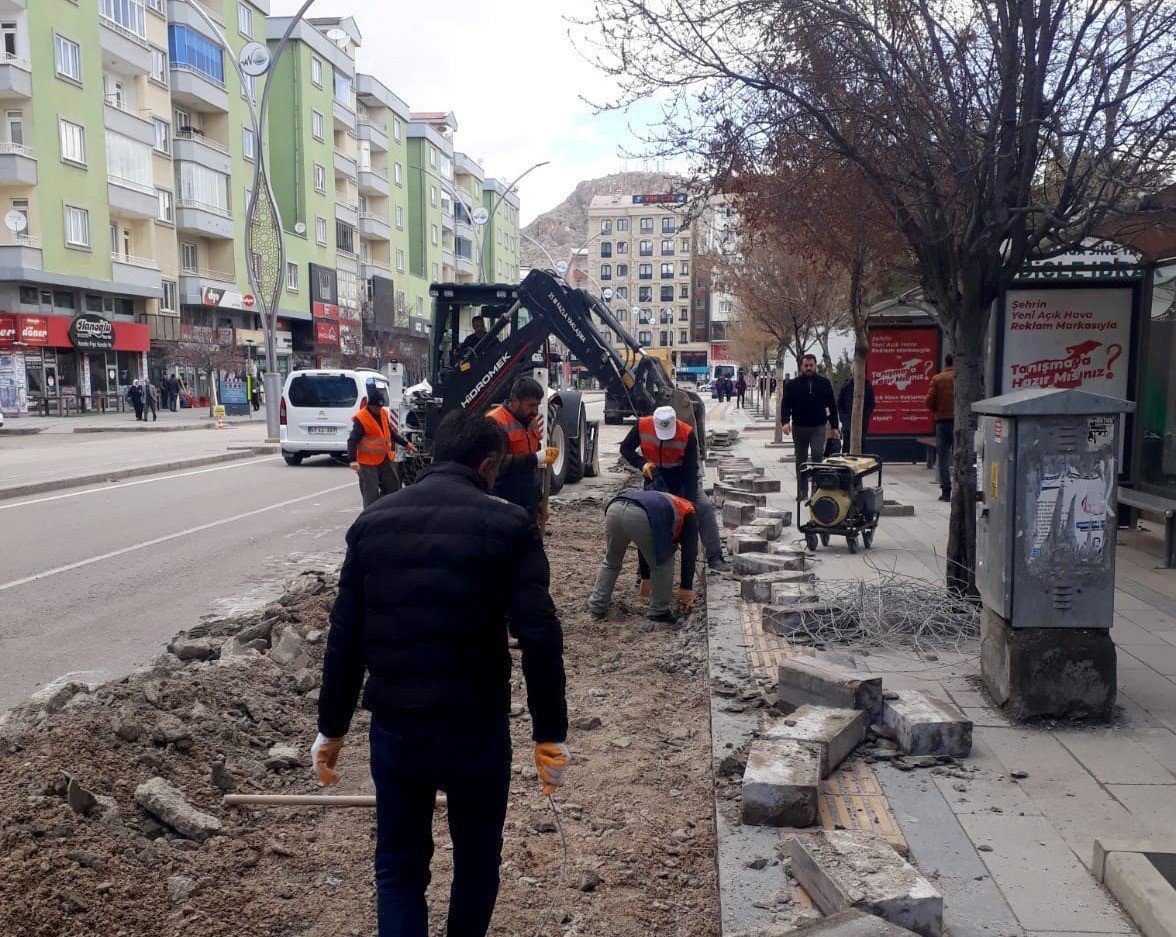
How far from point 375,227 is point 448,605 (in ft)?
221

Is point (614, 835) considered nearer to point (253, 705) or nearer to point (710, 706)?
point (710, 706)

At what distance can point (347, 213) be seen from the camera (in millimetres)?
63188

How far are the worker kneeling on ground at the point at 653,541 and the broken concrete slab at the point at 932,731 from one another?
2838 millimetres

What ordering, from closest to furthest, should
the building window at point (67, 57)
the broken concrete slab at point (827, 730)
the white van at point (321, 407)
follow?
the broken concrete slab at point (827, 730)
the white van at point (321, 407)
the building window at point (67, 57)

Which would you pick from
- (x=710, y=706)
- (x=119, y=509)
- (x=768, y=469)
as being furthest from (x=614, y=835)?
(x=768, y=469)

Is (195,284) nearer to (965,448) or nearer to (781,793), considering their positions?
(965,448)

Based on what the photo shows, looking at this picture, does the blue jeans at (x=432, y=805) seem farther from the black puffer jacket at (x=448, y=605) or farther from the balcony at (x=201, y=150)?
→ the balcony at (x=201, y=150)

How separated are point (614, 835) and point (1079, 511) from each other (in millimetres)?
2653

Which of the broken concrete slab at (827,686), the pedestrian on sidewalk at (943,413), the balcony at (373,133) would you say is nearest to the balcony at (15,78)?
the balcony at (373,133)

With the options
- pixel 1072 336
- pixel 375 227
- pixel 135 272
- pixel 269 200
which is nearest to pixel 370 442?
pixel 1072 336

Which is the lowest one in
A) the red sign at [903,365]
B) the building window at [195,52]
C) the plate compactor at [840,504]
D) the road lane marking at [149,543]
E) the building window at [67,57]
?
the road lane marking at [149,543]

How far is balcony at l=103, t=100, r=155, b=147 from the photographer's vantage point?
40469 millimetres

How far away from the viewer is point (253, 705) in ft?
17.6

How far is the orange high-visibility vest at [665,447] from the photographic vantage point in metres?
8.14
